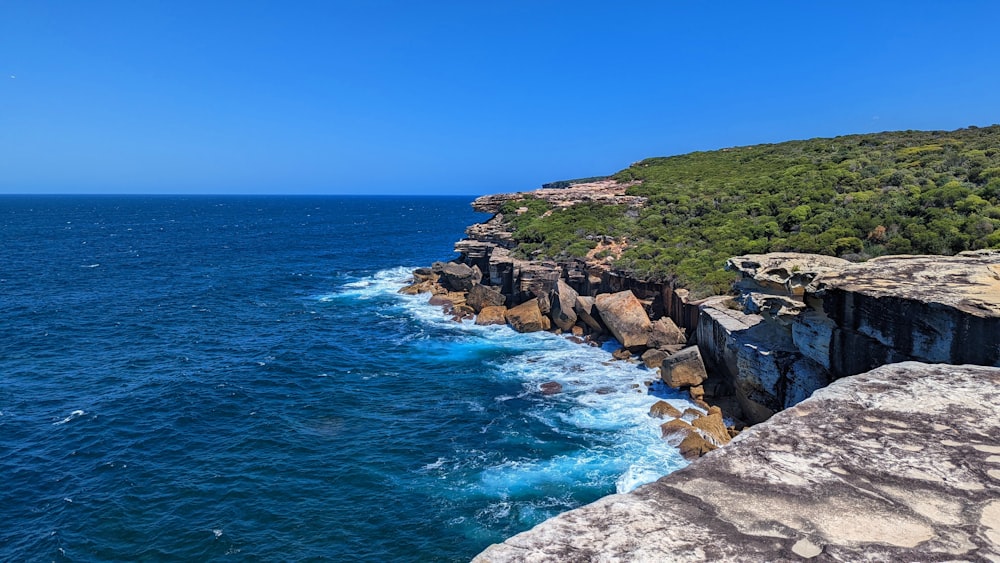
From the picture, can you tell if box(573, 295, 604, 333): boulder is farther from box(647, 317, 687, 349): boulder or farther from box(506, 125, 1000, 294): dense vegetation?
box(647, 317, 687, 349): boulder

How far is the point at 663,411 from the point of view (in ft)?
75.9

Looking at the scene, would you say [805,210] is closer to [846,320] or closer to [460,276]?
[846,320]

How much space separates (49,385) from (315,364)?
12.3 meters

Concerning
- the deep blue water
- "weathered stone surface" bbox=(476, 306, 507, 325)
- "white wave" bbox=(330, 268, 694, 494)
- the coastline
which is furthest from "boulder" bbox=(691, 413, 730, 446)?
"weathered stone surface" bbox=(476, 306, 507, 325)

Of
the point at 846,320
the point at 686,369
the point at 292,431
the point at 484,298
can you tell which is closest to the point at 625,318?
the point at 686,369

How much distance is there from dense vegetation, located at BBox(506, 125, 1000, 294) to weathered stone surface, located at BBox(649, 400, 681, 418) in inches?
336

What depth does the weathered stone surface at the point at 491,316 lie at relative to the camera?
1545 inches

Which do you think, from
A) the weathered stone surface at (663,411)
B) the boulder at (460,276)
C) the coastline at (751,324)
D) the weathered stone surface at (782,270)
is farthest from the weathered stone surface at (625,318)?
the boulder at (460,276)

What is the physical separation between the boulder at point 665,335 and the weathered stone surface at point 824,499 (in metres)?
21.2

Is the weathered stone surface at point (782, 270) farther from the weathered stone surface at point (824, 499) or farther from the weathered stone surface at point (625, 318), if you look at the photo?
the weathered stone surface at point (824, 499)

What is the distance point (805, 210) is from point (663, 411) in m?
19.2

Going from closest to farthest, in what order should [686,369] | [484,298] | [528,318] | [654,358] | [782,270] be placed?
1. [782,270]
2. [686,369]
3. [654,358]
4. [528,318]
5. [484,298]

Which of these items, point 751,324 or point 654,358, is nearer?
point 751,324

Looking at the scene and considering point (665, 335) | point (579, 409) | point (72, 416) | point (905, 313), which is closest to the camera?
point (905, 313)
